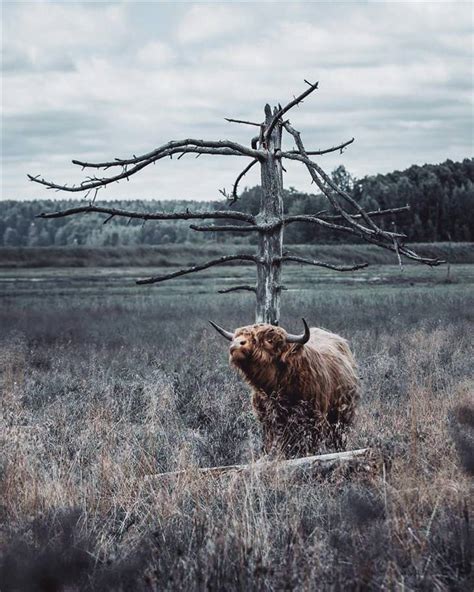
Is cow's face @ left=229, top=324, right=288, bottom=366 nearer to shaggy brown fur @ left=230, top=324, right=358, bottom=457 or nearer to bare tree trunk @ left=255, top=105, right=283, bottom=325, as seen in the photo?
shaggy brown fur @ left=230, top=324, right=358, bottom=457

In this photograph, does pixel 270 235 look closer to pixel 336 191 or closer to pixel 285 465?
pixel 336 191

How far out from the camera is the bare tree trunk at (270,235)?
825cm

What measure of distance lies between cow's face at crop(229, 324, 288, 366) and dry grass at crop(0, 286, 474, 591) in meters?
0.83

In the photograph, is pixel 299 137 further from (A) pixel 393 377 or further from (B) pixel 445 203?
(B) pixel 445 203

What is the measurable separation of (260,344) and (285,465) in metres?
1.56

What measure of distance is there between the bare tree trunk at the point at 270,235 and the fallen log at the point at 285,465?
227cm

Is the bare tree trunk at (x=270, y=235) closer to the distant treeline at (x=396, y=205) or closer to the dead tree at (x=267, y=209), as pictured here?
the dead tree at (x=267, y=209)

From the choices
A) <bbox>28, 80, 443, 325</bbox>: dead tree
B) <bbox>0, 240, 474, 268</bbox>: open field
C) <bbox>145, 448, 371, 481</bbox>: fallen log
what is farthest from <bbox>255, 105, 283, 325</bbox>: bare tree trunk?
<bbox>0, 240, 474, 268</bbox>: open field

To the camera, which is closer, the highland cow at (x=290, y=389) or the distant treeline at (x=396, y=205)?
the highland cow at (x=290, y=389)

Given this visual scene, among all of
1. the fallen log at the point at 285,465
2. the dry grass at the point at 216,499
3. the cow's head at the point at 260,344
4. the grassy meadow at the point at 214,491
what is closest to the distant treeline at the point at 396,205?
the grassy meadow at the point at 214,491

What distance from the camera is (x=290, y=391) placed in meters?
7.75

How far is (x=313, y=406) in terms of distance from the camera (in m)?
7.82

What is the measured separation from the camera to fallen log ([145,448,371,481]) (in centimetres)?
593

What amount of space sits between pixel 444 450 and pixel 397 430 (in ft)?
3.05
